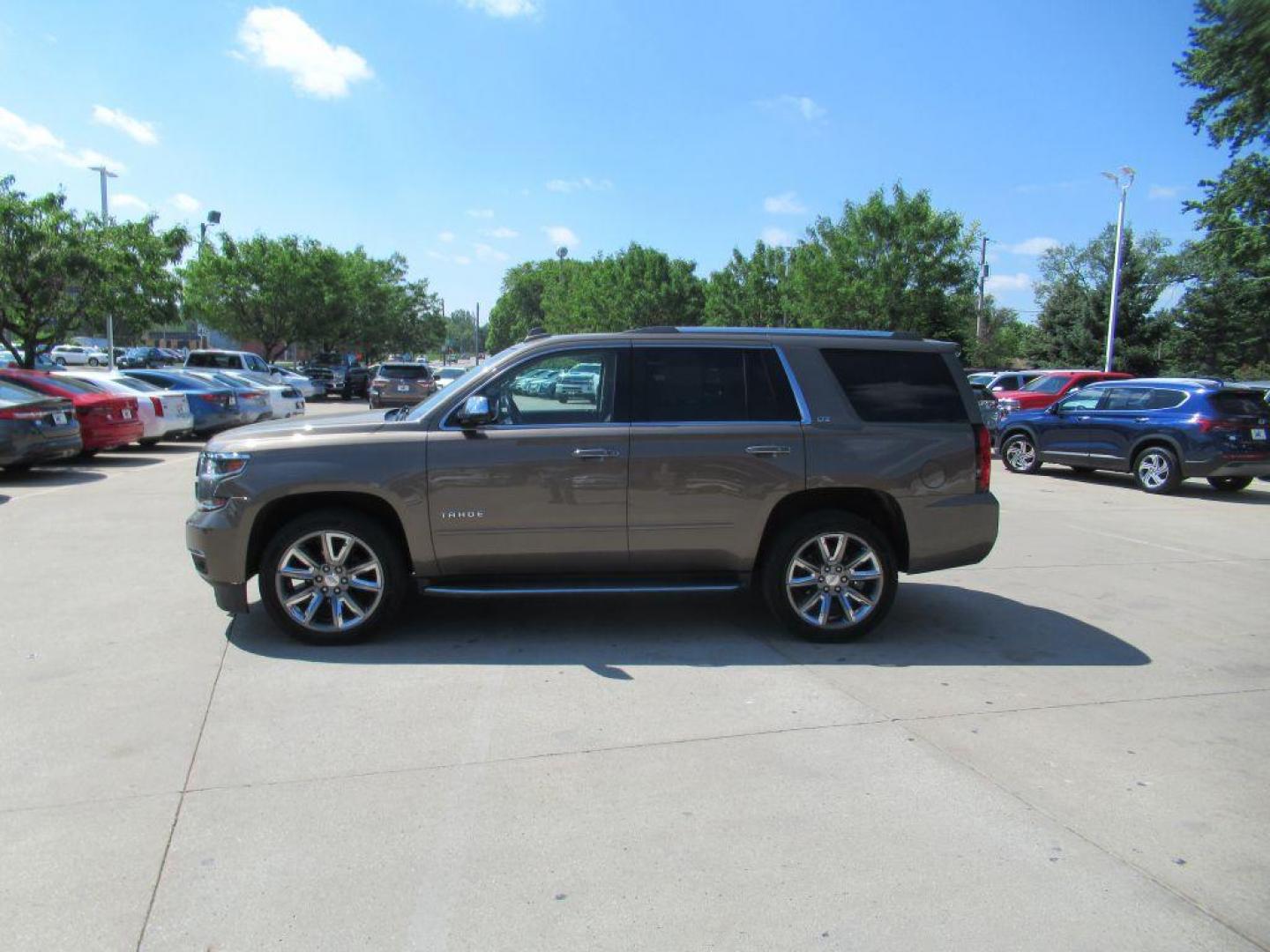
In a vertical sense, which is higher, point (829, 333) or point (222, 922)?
point (829, 333)

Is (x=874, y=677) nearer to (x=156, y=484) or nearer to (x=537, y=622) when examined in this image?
(x=537, y=622)

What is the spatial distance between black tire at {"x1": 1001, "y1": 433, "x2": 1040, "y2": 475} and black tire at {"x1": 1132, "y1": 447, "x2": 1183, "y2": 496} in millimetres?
2021

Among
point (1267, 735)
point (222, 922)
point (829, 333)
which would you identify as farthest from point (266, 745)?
point (1267, 735)

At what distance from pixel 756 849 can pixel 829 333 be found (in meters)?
3.54

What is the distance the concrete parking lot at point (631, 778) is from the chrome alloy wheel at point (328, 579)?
0.23 m

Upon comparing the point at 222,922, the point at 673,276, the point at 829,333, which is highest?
the point at 673,276

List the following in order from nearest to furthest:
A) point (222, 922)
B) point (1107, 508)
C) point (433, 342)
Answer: point (222, 922)
point (1107, 508)
point (433, 342)

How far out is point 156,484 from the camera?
12.1m

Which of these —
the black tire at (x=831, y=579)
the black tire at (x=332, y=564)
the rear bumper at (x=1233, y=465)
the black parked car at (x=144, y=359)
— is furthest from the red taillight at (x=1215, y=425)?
the black parked car at (x=144, y=359)

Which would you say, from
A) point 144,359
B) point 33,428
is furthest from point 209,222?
point 33,428

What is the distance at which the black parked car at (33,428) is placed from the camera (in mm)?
11711

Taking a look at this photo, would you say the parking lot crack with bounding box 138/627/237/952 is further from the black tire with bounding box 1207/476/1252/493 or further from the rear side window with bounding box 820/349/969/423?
the black tire with bounding box 1207/476/1252/493

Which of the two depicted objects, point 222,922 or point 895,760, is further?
point 895,760

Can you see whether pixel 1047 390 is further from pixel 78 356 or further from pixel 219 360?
pixel 78 356
